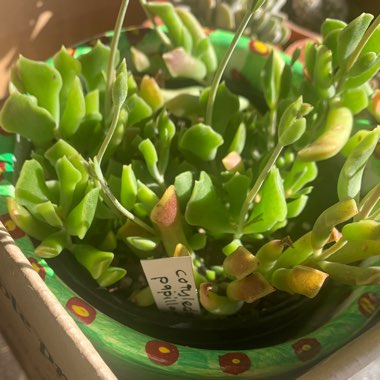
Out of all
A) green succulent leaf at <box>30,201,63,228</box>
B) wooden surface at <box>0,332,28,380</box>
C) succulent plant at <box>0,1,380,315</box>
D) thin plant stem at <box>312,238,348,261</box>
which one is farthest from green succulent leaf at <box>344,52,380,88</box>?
wooden surface at <box>0,332,28,380</box>

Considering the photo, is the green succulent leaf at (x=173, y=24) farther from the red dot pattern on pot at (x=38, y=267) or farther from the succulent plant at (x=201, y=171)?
the red dot pattern on pot at (x=38, y=267)

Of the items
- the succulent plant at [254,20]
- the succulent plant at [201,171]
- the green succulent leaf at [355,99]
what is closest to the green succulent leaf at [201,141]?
the succulent plant at [201,171]

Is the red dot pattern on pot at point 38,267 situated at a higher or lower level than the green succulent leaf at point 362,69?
lower

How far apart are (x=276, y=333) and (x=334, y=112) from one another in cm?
16

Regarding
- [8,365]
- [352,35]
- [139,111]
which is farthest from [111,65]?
[8,365]

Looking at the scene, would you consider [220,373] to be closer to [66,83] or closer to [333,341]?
[333,341]

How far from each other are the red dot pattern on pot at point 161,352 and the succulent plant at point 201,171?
0.12ft

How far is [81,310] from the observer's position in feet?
1.27

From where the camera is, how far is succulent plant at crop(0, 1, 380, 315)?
37 centimetres

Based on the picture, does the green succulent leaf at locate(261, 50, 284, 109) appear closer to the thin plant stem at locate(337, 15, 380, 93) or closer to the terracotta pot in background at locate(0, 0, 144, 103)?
the thin plant stem at locate(337, 15, 380, 93)

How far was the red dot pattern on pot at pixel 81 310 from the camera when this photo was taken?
0.38 metres

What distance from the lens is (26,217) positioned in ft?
1.31

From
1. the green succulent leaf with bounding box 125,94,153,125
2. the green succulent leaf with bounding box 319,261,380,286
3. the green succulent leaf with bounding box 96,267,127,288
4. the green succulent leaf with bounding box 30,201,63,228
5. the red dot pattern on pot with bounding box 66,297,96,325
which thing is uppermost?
the green succulent leaf with bounding box 125,94,153,125

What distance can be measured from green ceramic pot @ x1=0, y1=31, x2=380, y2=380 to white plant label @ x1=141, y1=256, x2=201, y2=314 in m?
0.02
